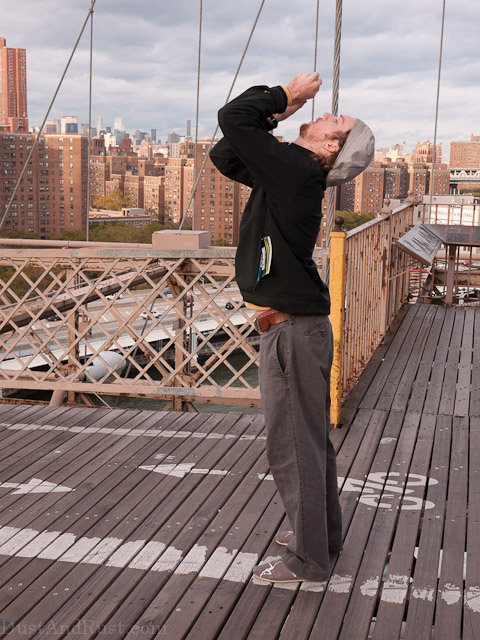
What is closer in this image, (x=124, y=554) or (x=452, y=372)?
(x=124, y=554)

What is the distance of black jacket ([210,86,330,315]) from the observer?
1732 millimetres

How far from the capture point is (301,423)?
1899 mm

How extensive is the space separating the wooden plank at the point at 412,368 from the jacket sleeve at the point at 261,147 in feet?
7.40

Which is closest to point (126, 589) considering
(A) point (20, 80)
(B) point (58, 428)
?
(B) point (58, 428)

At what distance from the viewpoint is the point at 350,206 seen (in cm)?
5428

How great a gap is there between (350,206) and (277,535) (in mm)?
53479

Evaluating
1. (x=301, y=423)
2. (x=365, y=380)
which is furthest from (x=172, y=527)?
(x=365, y=380)

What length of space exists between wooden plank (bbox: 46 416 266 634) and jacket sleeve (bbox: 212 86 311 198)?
1.14 metres

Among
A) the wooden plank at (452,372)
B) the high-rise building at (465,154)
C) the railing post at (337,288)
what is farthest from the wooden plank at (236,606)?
the high-rise building at (465,154)

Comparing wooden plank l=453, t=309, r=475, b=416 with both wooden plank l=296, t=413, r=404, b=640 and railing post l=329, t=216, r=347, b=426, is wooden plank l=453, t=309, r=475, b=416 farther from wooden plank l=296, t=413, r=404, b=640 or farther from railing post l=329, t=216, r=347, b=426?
railing post l=329, t=216, r=347, b=426

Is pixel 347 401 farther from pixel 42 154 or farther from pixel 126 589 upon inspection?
pixel 42 154

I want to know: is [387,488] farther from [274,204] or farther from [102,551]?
[274,204]

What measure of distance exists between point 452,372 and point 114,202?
7449 centimetres

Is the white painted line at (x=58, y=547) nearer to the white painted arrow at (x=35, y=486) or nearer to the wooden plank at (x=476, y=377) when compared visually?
the white painted arrow at (x=35, y=486)
